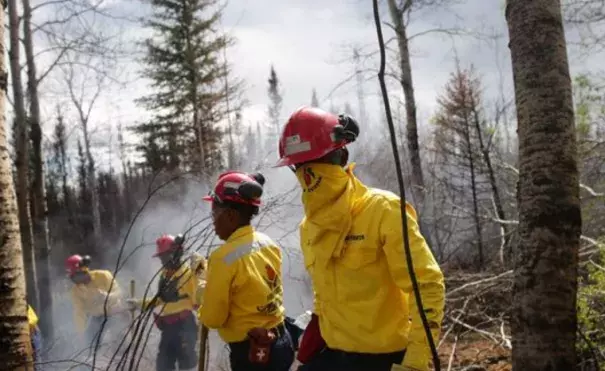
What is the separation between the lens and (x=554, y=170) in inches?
94.0

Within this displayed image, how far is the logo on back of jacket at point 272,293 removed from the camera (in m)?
3.43

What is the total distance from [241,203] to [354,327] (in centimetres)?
137

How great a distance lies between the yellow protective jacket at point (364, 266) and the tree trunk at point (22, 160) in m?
8.41

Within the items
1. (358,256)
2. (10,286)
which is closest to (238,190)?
(358,256)

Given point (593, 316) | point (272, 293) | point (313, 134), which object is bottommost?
point (593, 316)

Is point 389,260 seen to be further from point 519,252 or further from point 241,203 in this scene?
point 241,203

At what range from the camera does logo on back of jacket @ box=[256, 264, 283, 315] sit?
3.43m

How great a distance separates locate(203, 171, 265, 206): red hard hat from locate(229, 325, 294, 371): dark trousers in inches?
35.0

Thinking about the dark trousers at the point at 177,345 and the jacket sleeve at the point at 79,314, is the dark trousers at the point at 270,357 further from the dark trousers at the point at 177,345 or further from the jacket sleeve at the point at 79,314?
the jacket sleeve at the point at 79,314

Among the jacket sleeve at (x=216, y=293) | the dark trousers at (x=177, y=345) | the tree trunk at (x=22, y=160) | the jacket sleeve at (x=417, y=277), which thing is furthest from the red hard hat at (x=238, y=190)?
the tree trunk at (x=22, y=160)

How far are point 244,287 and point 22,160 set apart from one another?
26.2 feet

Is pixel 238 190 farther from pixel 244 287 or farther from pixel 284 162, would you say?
pixel 284 162

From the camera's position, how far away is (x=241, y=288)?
331cm

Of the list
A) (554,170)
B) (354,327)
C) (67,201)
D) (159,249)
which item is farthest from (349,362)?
(67,201)
